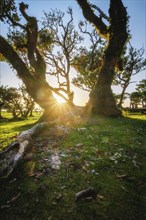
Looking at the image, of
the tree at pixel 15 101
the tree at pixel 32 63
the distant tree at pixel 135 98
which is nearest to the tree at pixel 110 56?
the tree at pixel 32 63

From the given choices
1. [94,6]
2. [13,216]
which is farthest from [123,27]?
[13,216]

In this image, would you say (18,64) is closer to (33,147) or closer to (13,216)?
(33,147)

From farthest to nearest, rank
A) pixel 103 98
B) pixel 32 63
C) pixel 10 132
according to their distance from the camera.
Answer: pixel 32 63, pixel 103 98, pixel 10 132

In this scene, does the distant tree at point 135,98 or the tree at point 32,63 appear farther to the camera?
the distant tree at point 135,98

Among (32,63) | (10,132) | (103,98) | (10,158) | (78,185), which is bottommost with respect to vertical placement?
(10,132)

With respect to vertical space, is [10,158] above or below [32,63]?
below

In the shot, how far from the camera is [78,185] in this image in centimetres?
457

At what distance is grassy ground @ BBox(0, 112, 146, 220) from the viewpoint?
364 cm

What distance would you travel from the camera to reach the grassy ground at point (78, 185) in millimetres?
3637

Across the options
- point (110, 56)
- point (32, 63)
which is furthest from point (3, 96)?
point (110, 56)

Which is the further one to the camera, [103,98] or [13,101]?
[13,101]

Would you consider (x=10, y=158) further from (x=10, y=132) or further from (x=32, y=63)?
(x=32, y=63)

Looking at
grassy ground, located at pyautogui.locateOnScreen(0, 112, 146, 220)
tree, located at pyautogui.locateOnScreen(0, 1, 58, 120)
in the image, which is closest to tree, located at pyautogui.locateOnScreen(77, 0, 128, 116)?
tree, located at pyautogui.locateOnScreen(0, 1, 58, 120)

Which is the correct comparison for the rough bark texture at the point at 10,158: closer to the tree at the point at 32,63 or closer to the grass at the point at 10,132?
the grass at the point at 10,132
